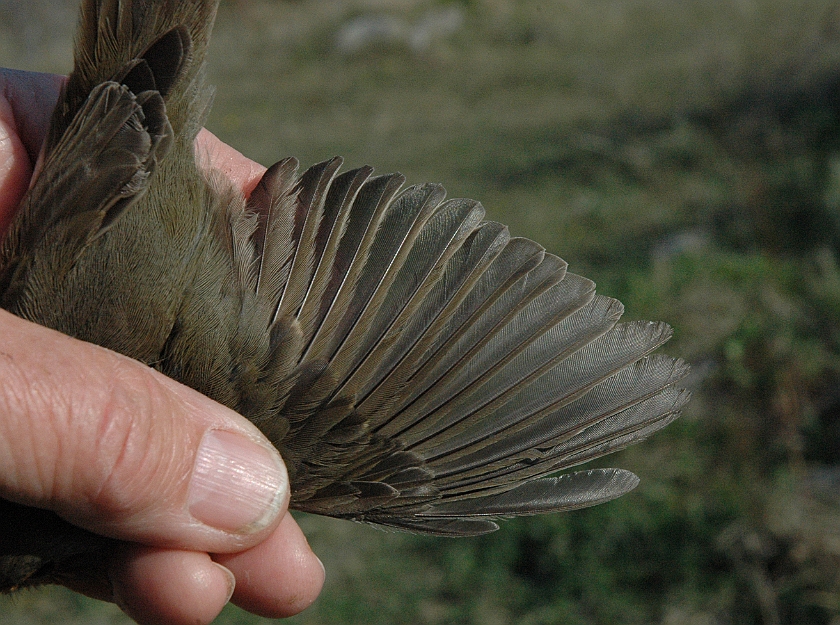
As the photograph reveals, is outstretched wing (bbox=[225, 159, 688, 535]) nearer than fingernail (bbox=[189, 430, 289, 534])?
No

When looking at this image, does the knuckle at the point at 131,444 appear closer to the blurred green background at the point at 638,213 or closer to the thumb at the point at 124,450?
the thumb at the point at 124,450

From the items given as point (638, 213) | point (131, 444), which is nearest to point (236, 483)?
point (131, 444)

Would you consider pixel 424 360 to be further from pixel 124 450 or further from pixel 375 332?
pixel 124 450

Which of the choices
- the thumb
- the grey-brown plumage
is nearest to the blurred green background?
the thumb

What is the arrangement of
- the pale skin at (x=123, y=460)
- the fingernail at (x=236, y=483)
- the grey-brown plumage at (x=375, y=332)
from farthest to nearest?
the grey-brown plumage at (x=375, y=332) < the fingernail at (x=236, y=483) < the pale skin at (x=123, y=460)

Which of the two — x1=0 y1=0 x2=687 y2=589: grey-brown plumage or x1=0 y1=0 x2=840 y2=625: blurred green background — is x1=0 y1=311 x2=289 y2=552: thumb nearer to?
x1=0 y1=0 x2=687 y2=589: grey-brown plumage

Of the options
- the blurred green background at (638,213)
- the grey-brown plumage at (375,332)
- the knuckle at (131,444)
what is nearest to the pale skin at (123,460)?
the knuckle at (131,444)

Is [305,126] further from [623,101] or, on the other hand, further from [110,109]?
[110,109]
